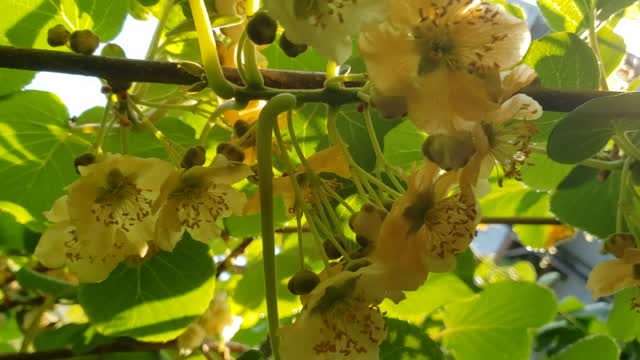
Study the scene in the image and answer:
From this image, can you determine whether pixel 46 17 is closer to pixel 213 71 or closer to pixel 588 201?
pixel 213 71

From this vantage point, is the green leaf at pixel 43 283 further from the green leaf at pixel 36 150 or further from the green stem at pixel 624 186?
the green stem at pixel 624 186

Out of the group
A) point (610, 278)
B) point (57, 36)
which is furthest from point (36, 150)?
point (610, 278)

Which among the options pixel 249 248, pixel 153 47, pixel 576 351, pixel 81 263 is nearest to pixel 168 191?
pixel 81 263

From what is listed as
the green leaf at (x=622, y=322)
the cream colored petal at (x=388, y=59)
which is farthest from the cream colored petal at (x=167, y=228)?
the green leaf at (x=622, y=322)

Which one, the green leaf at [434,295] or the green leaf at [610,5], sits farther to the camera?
the green leaf at [434,295]

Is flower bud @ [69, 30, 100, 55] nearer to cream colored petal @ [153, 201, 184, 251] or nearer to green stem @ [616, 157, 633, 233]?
cream colored petal @ [153, 201, 184, 251]

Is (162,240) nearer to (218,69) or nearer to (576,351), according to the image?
(218,69)
